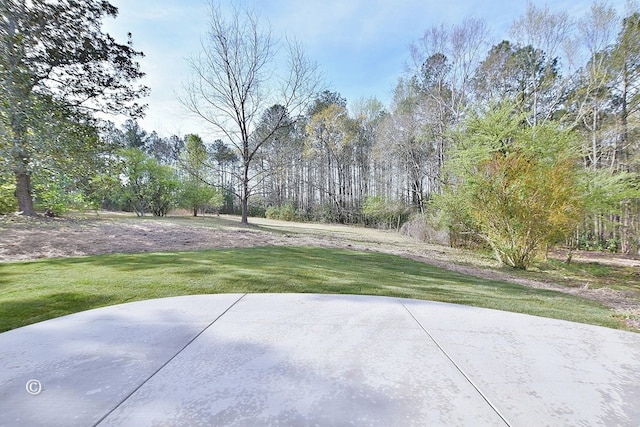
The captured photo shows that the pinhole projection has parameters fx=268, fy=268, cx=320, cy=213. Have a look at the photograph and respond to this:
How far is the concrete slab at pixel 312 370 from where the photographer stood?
116 centimetres

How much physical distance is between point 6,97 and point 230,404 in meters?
5.02

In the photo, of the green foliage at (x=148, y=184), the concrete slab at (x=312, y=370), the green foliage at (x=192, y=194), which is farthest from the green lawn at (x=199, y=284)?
A: the green foliage at (x=192, y=194)

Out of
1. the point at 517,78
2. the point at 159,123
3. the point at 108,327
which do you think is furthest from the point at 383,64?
the point at 108,327

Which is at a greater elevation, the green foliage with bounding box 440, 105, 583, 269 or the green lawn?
the green foliage with bounding box 440, 105, 583, 269

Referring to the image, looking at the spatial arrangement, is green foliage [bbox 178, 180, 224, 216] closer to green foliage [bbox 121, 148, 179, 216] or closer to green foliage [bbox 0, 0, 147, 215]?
green foliage [bbox 121, 148, 179, 216]

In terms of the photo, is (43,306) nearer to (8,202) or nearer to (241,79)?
(8,202)

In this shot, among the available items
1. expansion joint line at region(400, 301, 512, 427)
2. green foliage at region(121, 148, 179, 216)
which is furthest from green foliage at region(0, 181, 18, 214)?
expansion joint line at region(400, 301, 512, 427)

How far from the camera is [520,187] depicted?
6926 millimetres

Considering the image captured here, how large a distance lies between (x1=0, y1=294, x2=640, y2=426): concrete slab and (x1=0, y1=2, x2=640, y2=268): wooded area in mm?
3980

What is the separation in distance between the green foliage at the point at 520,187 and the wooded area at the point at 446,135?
4 centimetres

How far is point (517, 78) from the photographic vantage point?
46.4 ft

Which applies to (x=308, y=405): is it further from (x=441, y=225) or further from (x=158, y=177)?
(x=158, y=177)

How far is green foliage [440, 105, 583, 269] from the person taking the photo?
Result: 664 cm

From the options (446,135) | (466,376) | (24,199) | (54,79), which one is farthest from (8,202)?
(446,135)
